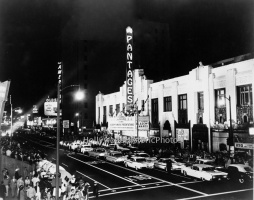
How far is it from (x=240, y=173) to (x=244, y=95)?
54.9ft

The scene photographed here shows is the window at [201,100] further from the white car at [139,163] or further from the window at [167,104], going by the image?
the white car at [139,163]

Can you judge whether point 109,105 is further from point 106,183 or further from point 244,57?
point 106,183

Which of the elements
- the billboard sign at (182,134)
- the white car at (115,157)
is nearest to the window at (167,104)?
the billboard sign at (182,134)

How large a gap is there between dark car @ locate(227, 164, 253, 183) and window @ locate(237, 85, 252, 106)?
14874 mm

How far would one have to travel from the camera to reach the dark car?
22806 mm

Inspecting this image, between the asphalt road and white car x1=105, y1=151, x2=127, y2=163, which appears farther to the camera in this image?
white car x1=105, y1=151, x2=127, y2=163

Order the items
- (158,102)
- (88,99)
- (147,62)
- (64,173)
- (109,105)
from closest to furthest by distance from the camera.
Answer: (64,173), (158,102), (109,105), (147,62), (88,99)

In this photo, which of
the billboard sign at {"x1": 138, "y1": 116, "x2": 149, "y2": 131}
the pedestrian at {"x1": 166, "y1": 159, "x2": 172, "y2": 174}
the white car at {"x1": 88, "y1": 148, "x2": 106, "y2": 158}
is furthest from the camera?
the billboard sign at {"x1": 138, "y1": 116, "x2": 149, "y2": 131}

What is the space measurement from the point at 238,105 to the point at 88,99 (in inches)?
2507

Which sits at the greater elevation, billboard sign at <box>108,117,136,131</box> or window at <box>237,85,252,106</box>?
window at <box>237,85,252,106</box>

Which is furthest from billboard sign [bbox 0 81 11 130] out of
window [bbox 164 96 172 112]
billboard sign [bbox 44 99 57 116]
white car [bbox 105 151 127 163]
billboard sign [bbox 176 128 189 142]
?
billboard sign [bbox 44 99 57 116]

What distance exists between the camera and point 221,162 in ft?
98.8

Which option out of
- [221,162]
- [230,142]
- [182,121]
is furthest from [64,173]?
[182,121]

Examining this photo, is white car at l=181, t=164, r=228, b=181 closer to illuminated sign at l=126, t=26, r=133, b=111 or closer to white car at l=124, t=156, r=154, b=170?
white car at l=124, t=156, r=154, b=170
